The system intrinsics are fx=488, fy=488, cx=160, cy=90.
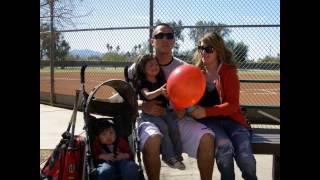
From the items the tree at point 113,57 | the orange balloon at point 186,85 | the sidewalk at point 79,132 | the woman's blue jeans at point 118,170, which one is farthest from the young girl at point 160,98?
the tree at point 113,57

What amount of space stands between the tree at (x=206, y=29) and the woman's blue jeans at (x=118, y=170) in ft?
16.5

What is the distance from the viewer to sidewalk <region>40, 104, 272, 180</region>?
5613mm

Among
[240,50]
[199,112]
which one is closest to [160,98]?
[199,112]

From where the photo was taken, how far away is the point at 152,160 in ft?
13.2

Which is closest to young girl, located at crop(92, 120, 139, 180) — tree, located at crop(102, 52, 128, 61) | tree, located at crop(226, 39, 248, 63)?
tree, located at crop(226, 39, 248, 63)

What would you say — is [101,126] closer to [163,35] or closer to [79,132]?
[163,35]

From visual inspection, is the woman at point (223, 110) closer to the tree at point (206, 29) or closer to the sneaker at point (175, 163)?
the sneaker at point (175, 163)

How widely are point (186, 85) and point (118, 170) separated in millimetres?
876

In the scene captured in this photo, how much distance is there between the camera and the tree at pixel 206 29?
8672 millimetres

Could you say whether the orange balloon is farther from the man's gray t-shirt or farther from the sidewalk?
the sidewalk

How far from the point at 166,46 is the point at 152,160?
112 cm

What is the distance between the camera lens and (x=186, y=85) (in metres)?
3.85
